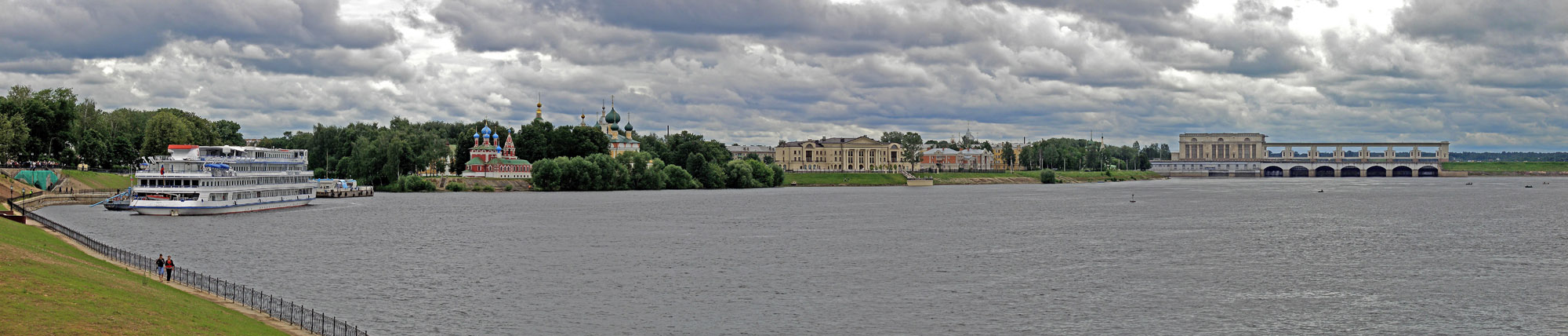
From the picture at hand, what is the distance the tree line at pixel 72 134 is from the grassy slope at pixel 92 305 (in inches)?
4008

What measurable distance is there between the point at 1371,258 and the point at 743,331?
47309mm

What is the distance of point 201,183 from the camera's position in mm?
113562

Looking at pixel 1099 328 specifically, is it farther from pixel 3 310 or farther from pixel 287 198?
pixel 287 198

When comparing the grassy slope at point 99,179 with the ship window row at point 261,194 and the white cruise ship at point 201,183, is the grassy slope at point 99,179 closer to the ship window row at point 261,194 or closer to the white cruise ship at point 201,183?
the white cruise ship at point 201,183

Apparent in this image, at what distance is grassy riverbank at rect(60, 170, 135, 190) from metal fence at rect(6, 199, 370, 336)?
84.9 metres

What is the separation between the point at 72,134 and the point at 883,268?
129 meters

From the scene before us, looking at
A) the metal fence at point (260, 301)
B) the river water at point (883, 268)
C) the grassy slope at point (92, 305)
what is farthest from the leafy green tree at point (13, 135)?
the grassy slope at point (92, 305)

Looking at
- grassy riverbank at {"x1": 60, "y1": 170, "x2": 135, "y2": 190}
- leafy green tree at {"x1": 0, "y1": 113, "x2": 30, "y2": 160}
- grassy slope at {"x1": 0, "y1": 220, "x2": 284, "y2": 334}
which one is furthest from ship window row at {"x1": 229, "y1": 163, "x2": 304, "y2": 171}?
grassy slope at {"x1": 0, "y1": 220, "x2": 284, "y2": 334}

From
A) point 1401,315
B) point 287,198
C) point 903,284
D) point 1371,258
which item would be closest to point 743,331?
point 903,284

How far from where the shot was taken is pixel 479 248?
78812mm

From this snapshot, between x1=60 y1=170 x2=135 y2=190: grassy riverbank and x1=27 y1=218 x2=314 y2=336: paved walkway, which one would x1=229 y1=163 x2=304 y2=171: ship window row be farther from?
x1=27 y1=218 x2=314 y2=336: paved walkway

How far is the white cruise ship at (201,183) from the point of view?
112 m

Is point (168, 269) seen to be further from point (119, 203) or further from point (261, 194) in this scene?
point (119, 203)

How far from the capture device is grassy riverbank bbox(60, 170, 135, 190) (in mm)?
139125
